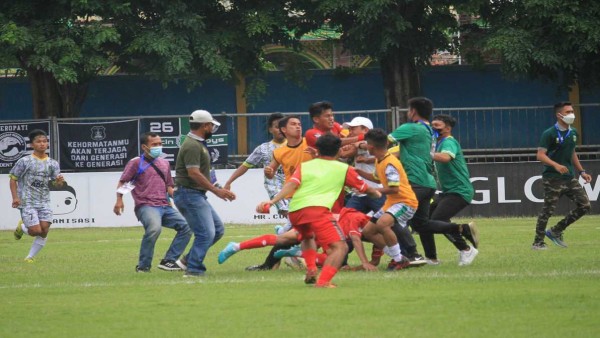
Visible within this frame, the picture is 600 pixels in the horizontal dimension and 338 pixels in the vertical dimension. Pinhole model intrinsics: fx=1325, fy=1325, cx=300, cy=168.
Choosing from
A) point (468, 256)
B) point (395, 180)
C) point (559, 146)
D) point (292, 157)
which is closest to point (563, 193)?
point (559, 146)

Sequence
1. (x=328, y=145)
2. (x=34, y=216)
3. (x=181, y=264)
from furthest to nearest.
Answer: (x=34, y=216) → (x=181, y=264) → (x=328, y=145)

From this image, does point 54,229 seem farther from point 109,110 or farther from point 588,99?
point 588,99

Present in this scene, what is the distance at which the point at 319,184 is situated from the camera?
1217cm

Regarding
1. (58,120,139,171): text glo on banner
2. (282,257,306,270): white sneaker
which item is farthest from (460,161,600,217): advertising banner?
(282,257,306,270): white sneaker

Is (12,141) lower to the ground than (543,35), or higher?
lower

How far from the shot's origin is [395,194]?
13.8 m

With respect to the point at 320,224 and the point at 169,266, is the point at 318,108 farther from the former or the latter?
the point at 320,224

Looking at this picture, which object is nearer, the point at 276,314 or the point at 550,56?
the point at 276,314

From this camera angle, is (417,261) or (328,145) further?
(417,261)

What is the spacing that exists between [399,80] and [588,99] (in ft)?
20.5

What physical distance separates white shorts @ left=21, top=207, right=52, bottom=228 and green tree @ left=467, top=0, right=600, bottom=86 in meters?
13.9

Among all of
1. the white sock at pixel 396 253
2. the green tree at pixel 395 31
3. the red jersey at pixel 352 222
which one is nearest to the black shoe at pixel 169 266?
the red jersey at pixel 352 222

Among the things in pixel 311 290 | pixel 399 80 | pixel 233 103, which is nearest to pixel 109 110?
pixel 233 103

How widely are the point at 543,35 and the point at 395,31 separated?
3321 mm
